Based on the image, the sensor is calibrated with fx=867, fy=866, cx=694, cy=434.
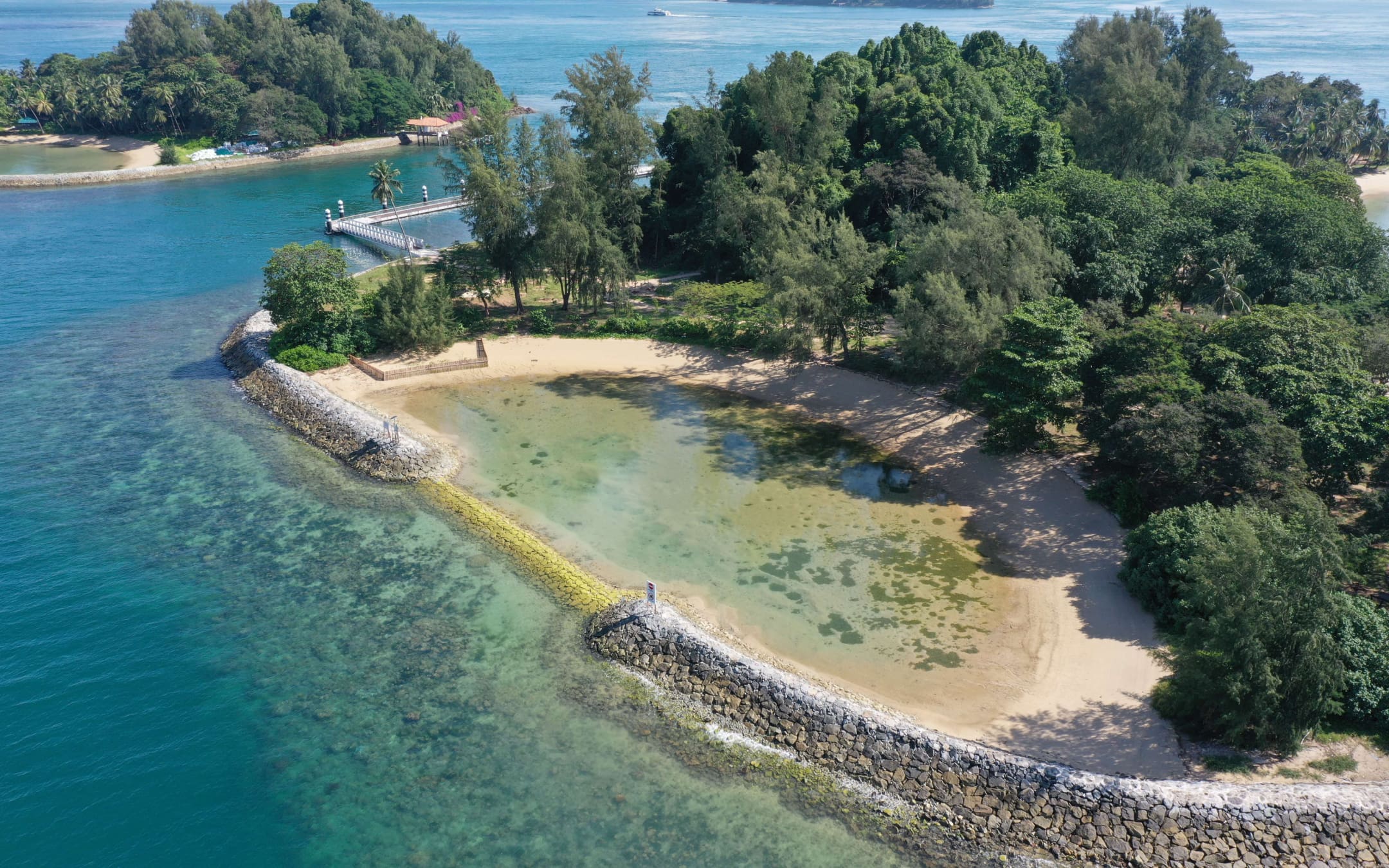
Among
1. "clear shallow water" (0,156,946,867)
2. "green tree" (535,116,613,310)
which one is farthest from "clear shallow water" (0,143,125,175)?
"green tree" (535,116,613,310)

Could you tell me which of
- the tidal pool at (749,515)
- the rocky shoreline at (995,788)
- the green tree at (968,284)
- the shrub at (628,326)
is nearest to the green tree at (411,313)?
the tidal pool at (749,515)

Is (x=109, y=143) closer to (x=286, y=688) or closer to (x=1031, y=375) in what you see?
(x=286, y=688)

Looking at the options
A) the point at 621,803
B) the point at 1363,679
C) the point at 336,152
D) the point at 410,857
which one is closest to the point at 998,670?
the point at 1363,679

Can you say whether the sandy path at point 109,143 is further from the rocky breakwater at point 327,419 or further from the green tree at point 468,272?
the green tree at point 468,272

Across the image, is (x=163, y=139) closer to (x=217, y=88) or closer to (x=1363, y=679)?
(x=217, y=88)

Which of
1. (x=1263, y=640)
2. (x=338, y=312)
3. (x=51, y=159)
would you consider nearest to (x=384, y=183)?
(x=338, y=312)

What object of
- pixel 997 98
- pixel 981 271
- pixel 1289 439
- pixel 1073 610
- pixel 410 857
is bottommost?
pixel 410 857
